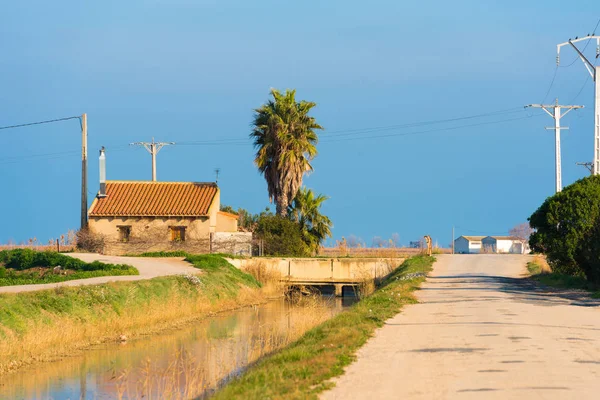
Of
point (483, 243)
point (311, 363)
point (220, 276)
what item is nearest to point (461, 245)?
point (483, 243)

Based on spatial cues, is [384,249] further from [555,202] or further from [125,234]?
[555,202]

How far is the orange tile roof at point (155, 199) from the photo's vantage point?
54.7 m

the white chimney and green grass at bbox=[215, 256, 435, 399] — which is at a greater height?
the white chimney

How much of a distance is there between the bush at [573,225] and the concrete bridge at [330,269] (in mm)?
18567

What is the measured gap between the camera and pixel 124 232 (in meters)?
55.5

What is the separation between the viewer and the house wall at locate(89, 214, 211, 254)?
2108 inches

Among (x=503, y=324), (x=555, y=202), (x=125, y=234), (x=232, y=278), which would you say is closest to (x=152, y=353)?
(x=503, y=324)

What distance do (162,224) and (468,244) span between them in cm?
5515

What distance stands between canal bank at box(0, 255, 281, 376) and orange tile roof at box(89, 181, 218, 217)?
60.0 ft

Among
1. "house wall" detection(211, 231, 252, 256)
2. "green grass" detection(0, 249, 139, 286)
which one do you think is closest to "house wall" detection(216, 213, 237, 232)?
"house wall" detection(211, 231, 252, 256)

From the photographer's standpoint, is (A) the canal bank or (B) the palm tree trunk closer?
(A) the canal bank

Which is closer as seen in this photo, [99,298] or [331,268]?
[99,298]

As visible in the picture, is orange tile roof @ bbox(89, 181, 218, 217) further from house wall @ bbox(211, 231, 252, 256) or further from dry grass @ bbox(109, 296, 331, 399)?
dry grass @ bbox(109, 296, 331, 399)

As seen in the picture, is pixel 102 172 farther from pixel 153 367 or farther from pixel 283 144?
pixel 153 367
